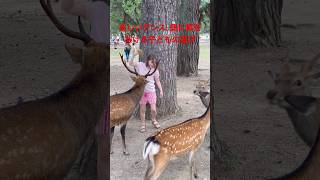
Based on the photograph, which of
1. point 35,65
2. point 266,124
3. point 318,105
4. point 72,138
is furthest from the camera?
point 35,65

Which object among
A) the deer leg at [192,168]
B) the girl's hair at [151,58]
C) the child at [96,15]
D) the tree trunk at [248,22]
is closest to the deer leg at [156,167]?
the deer leg at [192,168]

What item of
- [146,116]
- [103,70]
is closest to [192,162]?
[146,116]

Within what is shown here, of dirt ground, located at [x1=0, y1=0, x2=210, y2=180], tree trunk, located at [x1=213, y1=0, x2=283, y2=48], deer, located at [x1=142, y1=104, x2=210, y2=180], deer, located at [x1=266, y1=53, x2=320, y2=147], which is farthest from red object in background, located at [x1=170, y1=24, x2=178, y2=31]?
tree trunk, located at [x1=213, y1=0, x2=283, y2=48]

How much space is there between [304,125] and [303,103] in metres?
0.27

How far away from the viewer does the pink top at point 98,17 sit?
1.98 meters

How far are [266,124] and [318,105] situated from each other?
73 cm

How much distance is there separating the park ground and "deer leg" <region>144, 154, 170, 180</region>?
8 cm

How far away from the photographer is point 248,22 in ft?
12.7

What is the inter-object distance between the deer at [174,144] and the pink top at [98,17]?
0.53 meters

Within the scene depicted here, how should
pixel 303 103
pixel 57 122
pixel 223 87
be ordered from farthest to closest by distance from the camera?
pixel 223 87, pixel 303 103, pixel 57 122

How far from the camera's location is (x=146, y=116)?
235 cm

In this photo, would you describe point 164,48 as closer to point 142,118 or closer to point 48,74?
point 142,118

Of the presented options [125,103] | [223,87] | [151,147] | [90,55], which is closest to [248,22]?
[223,87]

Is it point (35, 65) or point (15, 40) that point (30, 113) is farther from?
point (15, 40)
